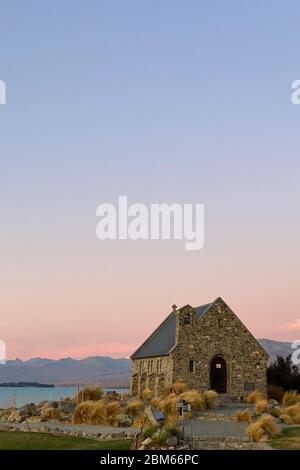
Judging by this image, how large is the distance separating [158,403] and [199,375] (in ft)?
30.8

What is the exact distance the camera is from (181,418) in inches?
1122

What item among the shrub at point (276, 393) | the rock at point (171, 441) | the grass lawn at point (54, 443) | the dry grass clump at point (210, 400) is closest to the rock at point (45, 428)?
the grass lawn at point (54, 443)

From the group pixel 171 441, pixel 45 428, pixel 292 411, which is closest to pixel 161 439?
pixel 171 441

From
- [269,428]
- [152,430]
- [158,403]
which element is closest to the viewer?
[152,430]

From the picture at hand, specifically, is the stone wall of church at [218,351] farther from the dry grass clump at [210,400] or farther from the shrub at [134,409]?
the shrub at [134,409]

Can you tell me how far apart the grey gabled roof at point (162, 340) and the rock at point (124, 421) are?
12.3 meters

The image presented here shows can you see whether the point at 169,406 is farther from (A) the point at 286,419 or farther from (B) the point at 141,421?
(A) the point at 286,419

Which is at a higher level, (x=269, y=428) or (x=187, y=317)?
(x=187, y=317)

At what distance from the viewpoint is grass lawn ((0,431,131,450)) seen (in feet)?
69.3
